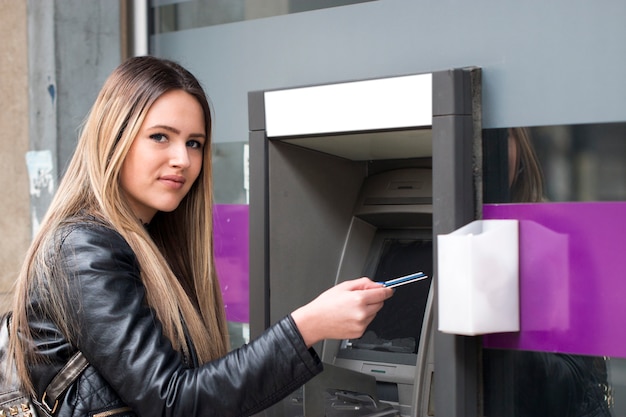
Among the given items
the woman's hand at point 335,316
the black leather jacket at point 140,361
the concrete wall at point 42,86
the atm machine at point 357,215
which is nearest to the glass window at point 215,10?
the concrete wall at point 42,86

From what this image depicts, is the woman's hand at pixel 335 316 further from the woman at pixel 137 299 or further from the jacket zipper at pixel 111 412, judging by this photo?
the jacket zipper at pixel 111 412

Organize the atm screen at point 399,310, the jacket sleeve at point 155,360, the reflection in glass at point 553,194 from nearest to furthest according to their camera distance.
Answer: the jacket sleeve at point 155,360, the reflection in glass at point 553,194, the atm screen at point 399,310

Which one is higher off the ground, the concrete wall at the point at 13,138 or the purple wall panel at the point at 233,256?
the concrete wall at the point at 13,138

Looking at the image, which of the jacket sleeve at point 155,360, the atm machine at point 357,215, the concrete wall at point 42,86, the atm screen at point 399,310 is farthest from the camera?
the concrete wall at point 42,86

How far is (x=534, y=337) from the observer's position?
6.64 feet

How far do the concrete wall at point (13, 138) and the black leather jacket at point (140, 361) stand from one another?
213cm

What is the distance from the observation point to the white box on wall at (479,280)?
1888mm

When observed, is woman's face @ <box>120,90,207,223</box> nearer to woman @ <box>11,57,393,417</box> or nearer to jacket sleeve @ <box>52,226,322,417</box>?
woman @ <box>11,57,393,417</box>

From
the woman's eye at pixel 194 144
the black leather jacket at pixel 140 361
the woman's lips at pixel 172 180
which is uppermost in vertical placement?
the woman's eye at pixel 194 144

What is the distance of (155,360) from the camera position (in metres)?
1.66

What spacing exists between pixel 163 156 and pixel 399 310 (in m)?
0.98

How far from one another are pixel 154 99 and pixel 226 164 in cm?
122

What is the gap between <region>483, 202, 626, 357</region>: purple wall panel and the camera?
1.94m

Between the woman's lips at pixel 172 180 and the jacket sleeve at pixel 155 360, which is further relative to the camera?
the woman's lips at pixel 172 180
